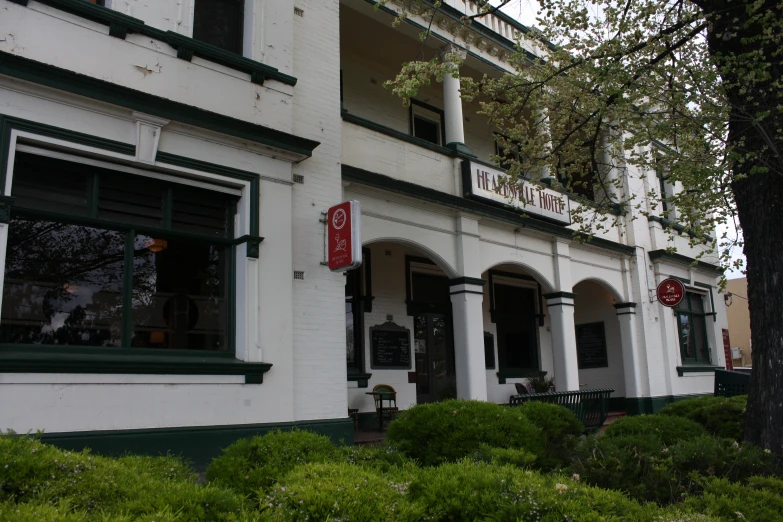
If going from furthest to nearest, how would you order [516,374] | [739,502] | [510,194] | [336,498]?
[516,374] → [510,194] → [739,502] → [336,498]

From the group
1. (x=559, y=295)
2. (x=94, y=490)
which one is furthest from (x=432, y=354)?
(x=94, y=490)

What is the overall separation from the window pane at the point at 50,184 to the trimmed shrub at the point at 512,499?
5.27 meters

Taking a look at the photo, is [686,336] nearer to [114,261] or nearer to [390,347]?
[390,347]

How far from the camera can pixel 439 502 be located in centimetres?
399

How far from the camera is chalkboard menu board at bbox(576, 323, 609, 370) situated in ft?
61.6

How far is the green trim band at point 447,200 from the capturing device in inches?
424

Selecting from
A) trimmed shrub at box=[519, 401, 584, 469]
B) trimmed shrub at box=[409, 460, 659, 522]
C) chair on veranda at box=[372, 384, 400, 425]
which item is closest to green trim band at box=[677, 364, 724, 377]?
chair on veranda at box=[372, 384, 400, 425]

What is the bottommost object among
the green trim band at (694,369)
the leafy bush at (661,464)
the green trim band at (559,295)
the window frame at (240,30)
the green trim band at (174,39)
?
the leafy bush at (661,464)

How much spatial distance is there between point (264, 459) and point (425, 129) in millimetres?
11488

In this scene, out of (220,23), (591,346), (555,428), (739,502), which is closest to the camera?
(739,502)

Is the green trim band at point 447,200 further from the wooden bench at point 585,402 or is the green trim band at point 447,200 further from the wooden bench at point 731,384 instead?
the wooden bench at point 731,384

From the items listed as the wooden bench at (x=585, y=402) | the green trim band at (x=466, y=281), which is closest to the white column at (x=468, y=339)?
the green trim band at (x=466, y=281)

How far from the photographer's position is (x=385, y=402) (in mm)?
13297

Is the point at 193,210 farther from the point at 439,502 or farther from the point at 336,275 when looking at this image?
the point at 439,502
